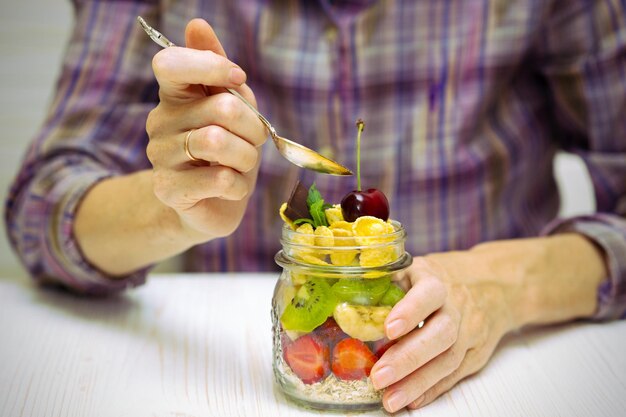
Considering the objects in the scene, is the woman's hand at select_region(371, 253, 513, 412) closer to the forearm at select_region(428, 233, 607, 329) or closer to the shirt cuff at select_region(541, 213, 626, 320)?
the forearm at select_region(428, 233, 607, 329)

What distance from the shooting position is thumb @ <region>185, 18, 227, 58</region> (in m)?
0.77

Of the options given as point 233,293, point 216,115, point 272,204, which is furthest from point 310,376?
point 272,204

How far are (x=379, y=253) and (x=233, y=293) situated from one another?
478 millimetres

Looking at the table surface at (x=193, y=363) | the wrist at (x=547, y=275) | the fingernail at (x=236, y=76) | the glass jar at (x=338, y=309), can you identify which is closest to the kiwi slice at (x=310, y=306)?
the glass jar at (x=338, y=309)

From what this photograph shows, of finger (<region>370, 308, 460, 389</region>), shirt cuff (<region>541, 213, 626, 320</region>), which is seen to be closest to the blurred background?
shirt cuff (<region>541, 213, 626, 320</region>)

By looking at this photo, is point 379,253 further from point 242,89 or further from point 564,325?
point 564,325

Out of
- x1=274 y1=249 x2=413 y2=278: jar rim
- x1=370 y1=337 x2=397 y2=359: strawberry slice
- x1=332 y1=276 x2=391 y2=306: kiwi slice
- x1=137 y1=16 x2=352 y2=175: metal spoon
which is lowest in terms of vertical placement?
x1=370 y1=337 x2=397 y2=359: strawberry slice

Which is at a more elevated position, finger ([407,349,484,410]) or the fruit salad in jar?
the fruit salad in jar

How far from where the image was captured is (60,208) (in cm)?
113

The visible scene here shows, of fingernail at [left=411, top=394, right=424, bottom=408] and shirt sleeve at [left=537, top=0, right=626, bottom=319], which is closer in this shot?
fingernail at [left=411, top=394, right=424, bottom=408]

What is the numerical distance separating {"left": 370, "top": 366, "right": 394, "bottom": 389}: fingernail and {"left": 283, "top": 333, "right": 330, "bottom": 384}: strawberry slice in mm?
48

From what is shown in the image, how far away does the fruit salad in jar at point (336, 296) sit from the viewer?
695mm

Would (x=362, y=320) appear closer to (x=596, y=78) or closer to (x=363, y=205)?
(x=363, y=205)

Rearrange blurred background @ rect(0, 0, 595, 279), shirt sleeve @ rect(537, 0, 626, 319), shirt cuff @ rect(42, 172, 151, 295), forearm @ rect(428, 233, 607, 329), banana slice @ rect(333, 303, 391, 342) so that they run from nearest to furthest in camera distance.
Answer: banana slice @ rect(333, 303, 391, 342)
forearm @ rect(428, 233, 607, 329)
shirt cuff @ rect(42, 172, 151, 295)
shirt sleeve @ rect(537, 0, 626, 319)
blurred background @ rect(0, 0, 595, 279)
